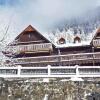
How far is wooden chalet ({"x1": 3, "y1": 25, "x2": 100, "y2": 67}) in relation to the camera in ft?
130

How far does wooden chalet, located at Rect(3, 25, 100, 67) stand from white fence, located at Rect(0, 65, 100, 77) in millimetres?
8365

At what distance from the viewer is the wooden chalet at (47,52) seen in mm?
39741

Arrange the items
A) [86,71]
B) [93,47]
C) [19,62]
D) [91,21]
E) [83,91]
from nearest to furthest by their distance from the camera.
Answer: [83,91] → [86,71] → [19,62] → [93,47] → [91,21]

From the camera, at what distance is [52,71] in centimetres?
2877

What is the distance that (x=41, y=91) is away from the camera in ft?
88.4

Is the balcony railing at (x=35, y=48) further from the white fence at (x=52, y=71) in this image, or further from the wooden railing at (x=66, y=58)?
the white fence at (x=52, y=71)

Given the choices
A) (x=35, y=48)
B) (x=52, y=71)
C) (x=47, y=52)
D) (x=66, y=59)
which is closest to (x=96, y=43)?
(x=66, y=59)

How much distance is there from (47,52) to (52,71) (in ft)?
54.3

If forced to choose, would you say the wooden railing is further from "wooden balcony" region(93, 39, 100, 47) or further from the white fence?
the white fence

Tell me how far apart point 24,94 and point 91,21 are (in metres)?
151

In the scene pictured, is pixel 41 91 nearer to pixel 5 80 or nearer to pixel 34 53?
pixel 5 80

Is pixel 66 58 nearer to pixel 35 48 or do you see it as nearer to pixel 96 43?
pixel 96 43

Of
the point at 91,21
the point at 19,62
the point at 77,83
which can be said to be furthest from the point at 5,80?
the point at 91,21

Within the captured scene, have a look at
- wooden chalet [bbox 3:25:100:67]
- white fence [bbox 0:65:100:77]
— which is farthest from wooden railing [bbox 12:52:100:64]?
white fence [bbox 0:65:100:77]
